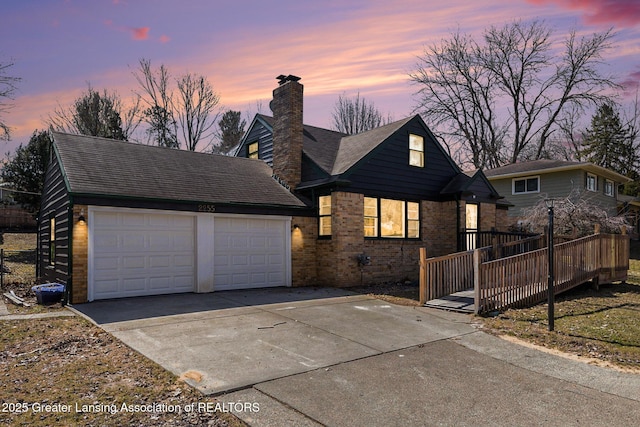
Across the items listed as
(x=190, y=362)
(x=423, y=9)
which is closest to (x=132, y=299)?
(x=190, y=362)

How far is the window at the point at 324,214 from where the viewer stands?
48.2 feet

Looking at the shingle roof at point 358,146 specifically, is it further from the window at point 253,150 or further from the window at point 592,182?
the window at point 592,182

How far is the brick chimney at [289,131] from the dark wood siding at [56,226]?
293 inches

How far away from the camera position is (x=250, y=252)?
13555 millimetres

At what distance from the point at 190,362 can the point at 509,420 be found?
4.18 metres

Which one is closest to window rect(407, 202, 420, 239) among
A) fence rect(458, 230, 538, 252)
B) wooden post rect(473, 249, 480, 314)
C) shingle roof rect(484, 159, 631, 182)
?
fence rect(458, 230, 538, 252)

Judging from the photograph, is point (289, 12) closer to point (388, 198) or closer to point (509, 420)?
point (388, 198)

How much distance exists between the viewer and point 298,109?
16109 millimetres

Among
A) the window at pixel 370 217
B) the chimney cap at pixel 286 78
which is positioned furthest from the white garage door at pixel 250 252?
the chimney cap at pixel 286 78

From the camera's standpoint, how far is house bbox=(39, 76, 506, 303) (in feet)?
35.9

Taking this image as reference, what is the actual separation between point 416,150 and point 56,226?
13090mm

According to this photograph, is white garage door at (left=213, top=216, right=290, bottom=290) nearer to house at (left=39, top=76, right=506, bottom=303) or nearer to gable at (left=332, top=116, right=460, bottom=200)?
house at (left=39, top=76, right=506, bottom=303)

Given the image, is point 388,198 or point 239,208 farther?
point 388,198

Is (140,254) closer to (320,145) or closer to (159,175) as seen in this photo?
(159,175)
